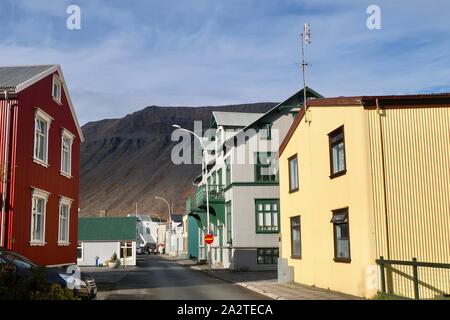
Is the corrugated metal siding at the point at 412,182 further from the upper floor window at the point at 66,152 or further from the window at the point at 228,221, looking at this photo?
the window at the point at 228,221

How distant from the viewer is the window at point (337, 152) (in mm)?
17984

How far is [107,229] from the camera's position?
49625 mm

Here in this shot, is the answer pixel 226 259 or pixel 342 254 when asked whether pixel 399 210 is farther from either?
pixel 226 259

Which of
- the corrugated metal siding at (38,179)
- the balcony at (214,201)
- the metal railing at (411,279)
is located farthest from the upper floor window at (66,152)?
the metal railing at (411,279)

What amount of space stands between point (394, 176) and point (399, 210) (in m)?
1.02

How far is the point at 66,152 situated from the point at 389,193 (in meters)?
17.1

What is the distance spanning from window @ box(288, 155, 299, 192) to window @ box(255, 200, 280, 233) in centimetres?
1230

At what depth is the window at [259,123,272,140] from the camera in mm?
36781

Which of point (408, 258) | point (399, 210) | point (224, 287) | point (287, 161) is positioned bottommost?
point (224, 287)

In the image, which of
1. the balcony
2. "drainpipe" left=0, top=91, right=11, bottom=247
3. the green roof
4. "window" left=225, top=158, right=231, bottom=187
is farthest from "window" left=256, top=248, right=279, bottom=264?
"drainpipe" left=0, top=91, right=11, bottom=247

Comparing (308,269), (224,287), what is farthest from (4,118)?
(308,269)

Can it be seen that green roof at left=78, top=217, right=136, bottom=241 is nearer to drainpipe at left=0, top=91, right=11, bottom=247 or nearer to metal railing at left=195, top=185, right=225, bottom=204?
metal railing at left=195, top=185, right=225, bottom=204

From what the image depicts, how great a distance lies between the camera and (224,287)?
22812 millimetres

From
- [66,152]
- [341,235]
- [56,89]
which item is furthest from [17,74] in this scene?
[341,235]
